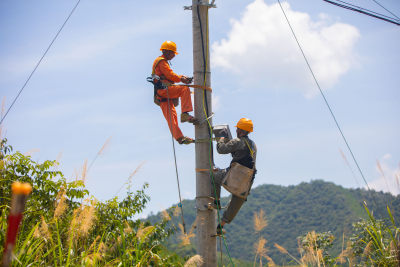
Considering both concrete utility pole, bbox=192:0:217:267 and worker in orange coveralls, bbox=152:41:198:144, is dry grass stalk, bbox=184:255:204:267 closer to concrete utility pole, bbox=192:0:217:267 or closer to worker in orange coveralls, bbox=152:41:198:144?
concrete utility pole, bbox=192:0:217:267

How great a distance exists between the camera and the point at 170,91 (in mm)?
5930

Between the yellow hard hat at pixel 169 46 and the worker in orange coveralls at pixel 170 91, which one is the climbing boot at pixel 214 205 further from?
the yellow hard hat at pixel 169 46

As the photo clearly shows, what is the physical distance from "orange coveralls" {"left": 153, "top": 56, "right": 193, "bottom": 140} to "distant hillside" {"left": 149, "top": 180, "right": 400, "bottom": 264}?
6717 cm

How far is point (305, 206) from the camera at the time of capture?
315 feet

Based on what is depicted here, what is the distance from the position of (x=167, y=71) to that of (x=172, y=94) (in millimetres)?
333

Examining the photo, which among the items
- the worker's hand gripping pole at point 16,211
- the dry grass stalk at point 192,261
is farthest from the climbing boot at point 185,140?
the worker's hand gripping pole at point 16,211

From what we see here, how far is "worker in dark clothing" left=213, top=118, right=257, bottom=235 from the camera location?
5461mm

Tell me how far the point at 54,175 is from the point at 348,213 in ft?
294

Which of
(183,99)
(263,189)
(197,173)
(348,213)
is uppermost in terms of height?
(263,189)

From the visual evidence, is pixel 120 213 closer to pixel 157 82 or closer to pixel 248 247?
pixel 157 82

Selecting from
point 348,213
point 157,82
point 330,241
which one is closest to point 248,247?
point 348,213

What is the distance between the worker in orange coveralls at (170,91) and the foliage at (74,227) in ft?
4.71

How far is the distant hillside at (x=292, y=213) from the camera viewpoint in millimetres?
77375

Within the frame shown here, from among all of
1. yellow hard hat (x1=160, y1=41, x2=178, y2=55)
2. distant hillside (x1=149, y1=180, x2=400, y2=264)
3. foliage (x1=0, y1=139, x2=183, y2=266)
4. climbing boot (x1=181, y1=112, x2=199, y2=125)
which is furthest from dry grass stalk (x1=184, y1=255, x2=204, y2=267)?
distant hillside (x1=149, y1=180, x2=400, y2=264)
